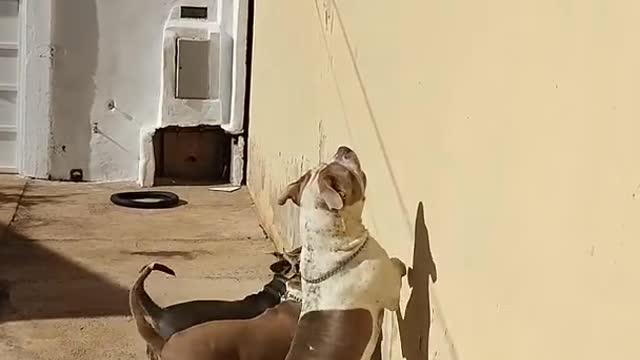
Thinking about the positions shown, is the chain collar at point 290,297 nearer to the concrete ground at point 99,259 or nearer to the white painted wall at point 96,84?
the concrete ground at point 99,259

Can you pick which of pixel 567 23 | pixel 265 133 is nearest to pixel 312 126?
pixel 265 133

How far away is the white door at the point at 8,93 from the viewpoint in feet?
26.9

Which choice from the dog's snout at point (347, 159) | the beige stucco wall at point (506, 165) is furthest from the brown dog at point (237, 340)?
the dog's snout at point (347, 159)

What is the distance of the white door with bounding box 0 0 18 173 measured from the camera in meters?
8.20

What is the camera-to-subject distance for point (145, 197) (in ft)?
24.7

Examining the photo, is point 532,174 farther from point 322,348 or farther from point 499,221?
point 322,348

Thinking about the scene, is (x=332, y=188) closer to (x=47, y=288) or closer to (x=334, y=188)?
(x=334, y=188)

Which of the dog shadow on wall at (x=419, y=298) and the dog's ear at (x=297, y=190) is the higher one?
the dog's ear at (x=297, y=190)

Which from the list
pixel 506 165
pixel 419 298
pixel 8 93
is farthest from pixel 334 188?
pixel 8 93

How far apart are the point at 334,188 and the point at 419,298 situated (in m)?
0.40

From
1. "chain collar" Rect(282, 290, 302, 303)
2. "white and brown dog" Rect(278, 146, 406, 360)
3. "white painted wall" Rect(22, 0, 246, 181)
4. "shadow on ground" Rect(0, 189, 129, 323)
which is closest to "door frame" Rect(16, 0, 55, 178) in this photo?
"white painted wall" Rect(22, 0, 246, 181)

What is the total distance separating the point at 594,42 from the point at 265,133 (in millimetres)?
5071

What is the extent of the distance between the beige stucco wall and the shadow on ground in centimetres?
162

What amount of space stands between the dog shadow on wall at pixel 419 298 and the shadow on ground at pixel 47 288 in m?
2.12
